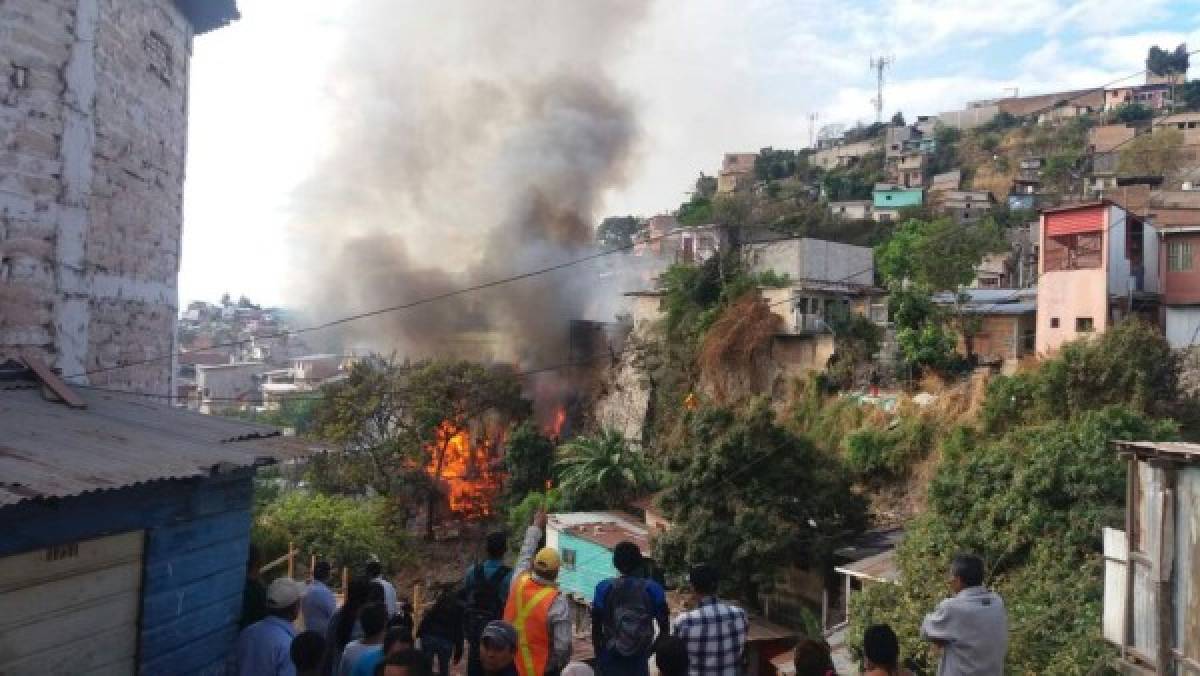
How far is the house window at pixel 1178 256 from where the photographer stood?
19.0m

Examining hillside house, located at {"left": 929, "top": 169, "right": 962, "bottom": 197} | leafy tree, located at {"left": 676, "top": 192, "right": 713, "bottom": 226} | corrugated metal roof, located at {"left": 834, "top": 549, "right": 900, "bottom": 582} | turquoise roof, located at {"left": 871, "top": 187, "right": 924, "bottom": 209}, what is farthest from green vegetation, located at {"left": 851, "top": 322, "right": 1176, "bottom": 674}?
hillside house, located at {"left": 929, "top": 169, "right": 962, "bottom": 197}

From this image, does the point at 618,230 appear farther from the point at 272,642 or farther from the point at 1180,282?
the point at 272,642

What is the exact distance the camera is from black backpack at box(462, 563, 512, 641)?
15.5 feet

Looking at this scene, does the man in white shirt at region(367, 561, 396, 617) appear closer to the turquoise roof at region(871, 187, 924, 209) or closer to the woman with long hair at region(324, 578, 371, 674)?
the woman with long hair at region(324, 578, 371, 674)

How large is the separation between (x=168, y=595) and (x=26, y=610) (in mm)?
1113

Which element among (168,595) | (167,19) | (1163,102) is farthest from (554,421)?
(1163,102)

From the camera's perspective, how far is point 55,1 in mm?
6922

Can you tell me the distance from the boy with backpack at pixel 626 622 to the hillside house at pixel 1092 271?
1699 cm

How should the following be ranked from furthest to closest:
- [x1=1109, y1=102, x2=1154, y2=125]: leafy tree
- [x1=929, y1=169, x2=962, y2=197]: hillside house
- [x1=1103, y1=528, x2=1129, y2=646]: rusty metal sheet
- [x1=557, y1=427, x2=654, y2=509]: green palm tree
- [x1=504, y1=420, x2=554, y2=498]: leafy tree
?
[x1=929, y1=169, x2=962, y2=197]: hillside house
[x1=1109, y1=102, x2=1154, y2=125]: leafy tree
[x1=504, y1=420, x2=554, y2=498]: leafy tree
[x1=557, y1=427, x2=654, y2=509]: green palm tree
[x1=1103, y1=528, x2=1129, y2=646]: rusty metal sheet

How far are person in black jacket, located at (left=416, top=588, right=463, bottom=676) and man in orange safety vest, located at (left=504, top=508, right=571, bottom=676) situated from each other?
13.0 inches

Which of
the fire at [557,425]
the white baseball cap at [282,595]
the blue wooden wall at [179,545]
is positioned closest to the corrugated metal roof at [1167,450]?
the white baseball cap at [282,595]

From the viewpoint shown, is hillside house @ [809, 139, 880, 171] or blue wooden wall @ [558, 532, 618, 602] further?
hillside house @ [809, 139, 880, 171]

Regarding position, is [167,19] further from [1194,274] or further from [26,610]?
[1194,274]

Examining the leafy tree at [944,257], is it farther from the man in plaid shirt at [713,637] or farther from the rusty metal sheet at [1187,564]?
the man in plaid shirt at [713,637]
